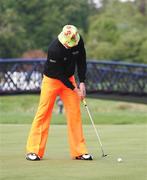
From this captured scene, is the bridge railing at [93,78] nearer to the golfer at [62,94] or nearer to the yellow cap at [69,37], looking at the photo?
the golfer at [62,94]

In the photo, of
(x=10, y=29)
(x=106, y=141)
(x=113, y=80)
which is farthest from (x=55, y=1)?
(x=106, y=141)

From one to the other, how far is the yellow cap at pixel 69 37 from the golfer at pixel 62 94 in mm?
27

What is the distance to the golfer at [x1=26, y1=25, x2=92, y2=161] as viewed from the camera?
34.7 feet

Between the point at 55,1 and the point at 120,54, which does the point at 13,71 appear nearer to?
the point at 120,54

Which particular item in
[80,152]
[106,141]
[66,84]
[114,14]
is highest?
[66,84]

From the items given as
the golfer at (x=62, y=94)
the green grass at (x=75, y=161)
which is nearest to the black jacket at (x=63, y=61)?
the golfer at (x=62, y=94)

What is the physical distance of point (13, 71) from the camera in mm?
40594

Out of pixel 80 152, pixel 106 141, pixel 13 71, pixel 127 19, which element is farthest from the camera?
pixel 127 19

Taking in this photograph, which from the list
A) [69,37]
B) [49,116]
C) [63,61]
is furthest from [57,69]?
[49,116]

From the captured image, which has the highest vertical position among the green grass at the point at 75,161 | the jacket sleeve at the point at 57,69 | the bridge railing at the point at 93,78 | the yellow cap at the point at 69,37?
the yellow cap at the point at 69,37

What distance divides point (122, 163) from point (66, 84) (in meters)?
1.33

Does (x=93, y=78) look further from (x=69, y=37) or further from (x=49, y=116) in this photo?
(x=69, y=37)

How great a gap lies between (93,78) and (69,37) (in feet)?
102

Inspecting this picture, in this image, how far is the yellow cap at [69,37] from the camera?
10.5 metres
